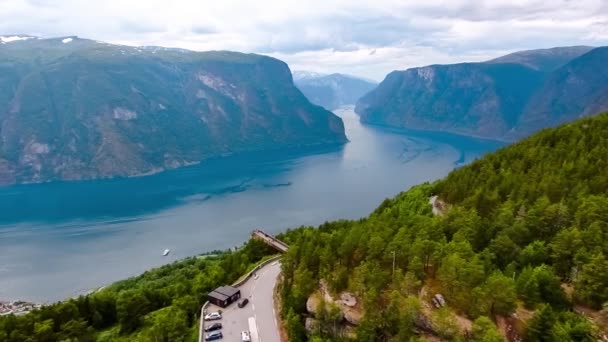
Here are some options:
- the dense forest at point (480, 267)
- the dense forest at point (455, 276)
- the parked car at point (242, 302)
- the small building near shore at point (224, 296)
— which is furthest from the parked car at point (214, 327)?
the dense forest at point (480, 267)

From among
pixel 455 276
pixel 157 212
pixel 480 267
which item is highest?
pixel 480 267

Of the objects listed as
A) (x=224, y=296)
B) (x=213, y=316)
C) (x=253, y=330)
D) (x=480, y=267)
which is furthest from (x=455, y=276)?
(x=224, y=296)

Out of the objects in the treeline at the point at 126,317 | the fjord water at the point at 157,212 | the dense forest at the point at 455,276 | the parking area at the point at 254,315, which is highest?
the dense forest at the point at 455,276

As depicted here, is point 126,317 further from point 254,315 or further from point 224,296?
point 254,315

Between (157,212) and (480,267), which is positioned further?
(157,212)

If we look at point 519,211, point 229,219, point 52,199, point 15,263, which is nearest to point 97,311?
point 519,211

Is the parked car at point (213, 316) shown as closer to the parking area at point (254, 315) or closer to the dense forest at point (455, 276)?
the parking area at point (254, 315)

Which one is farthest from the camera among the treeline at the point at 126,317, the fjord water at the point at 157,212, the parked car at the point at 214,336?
the fjord water at the point at 157,212

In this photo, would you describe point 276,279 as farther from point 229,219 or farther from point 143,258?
point 229,219
